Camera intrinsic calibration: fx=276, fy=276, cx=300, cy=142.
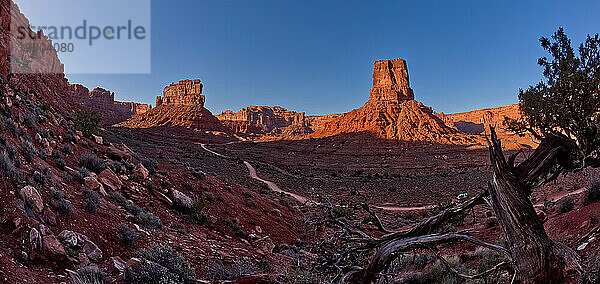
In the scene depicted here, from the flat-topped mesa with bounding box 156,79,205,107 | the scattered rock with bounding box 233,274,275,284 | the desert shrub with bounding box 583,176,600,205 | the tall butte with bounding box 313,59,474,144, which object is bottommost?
the scattered rock with bounding box 233,274,275,284

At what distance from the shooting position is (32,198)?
4.63 meters

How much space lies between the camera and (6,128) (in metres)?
6.89

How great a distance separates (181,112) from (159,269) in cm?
10541

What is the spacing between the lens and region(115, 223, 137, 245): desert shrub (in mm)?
5105

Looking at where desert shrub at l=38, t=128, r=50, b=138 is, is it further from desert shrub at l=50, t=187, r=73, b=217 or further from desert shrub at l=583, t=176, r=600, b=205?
desert shrub at l=583, t=176, r=600, b=205

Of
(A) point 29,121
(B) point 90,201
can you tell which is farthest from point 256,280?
(A) point 29,121

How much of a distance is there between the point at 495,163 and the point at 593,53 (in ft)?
11.3

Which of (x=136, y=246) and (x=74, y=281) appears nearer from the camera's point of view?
(x=74, y=281)

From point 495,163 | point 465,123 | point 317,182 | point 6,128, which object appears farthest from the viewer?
point 465,123

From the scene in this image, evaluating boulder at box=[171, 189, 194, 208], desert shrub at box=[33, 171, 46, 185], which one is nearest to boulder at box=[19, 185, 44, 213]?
desert shrub at box=[33, 171, 46, 185]

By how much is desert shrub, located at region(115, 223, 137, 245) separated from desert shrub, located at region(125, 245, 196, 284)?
46 cm

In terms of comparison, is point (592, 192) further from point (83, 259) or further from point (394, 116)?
point (394, 116)

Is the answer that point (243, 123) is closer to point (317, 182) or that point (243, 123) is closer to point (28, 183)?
Answer: point (317, 182)

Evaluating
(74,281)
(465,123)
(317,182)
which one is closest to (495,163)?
(74,281)
